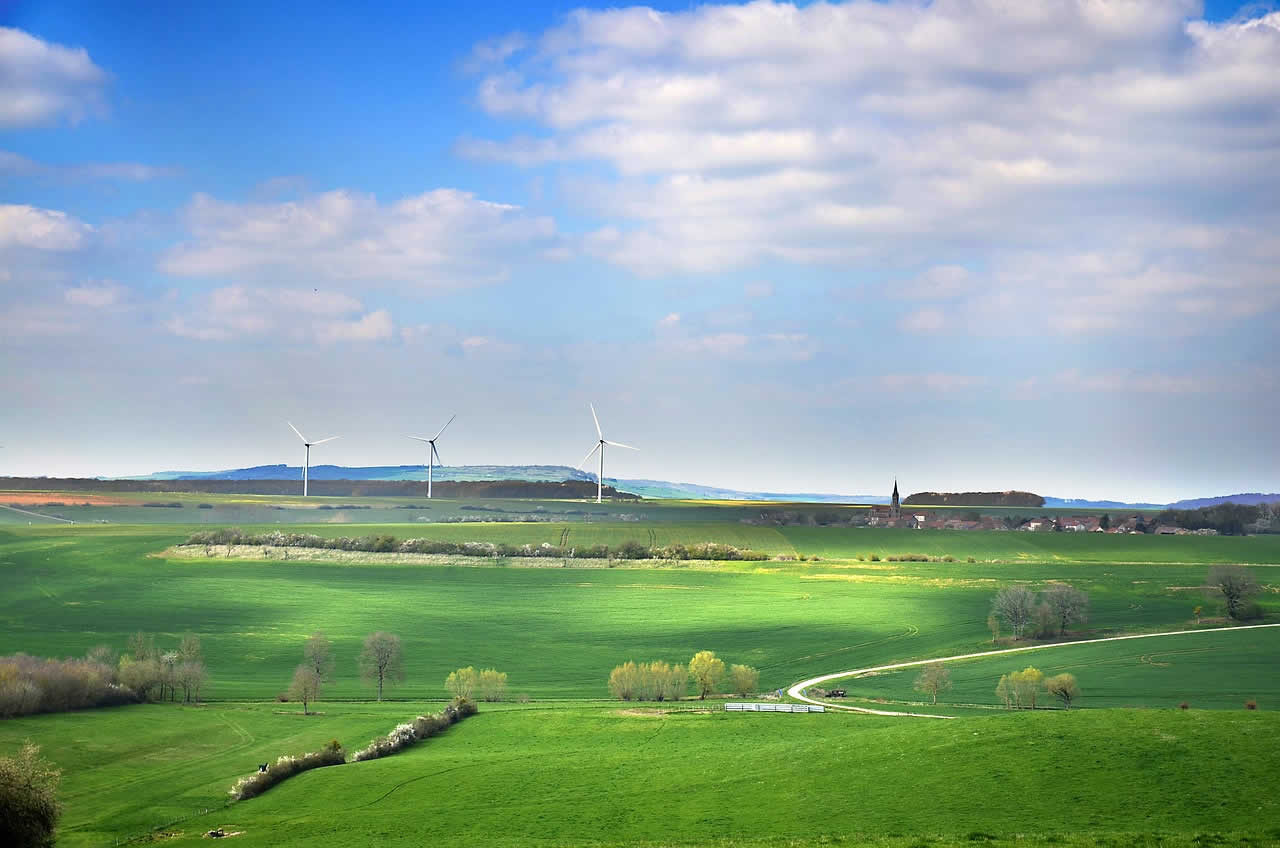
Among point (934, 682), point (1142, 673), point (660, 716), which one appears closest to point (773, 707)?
point (660, 716)

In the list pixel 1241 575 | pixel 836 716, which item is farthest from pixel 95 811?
pixel 1241 575

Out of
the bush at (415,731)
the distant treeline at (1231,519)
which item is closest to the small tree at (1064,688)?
the bush at (415,731)

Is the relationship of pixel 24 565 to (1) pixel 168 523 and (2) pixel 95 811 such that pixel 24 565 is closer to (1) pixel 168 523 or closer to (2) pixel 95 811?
(1) pixel 168 523

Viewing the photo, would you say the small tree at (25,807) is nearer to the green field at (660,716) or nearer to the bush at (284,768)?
the green field at (660,716)

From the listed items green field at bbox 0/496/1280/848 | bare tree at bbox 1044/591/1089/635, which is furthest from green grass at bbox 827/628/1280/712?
bare tree at bbox 1044/591/1089/635

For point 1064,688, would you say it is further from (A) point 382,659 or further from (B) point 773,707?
(A) point 382,659
